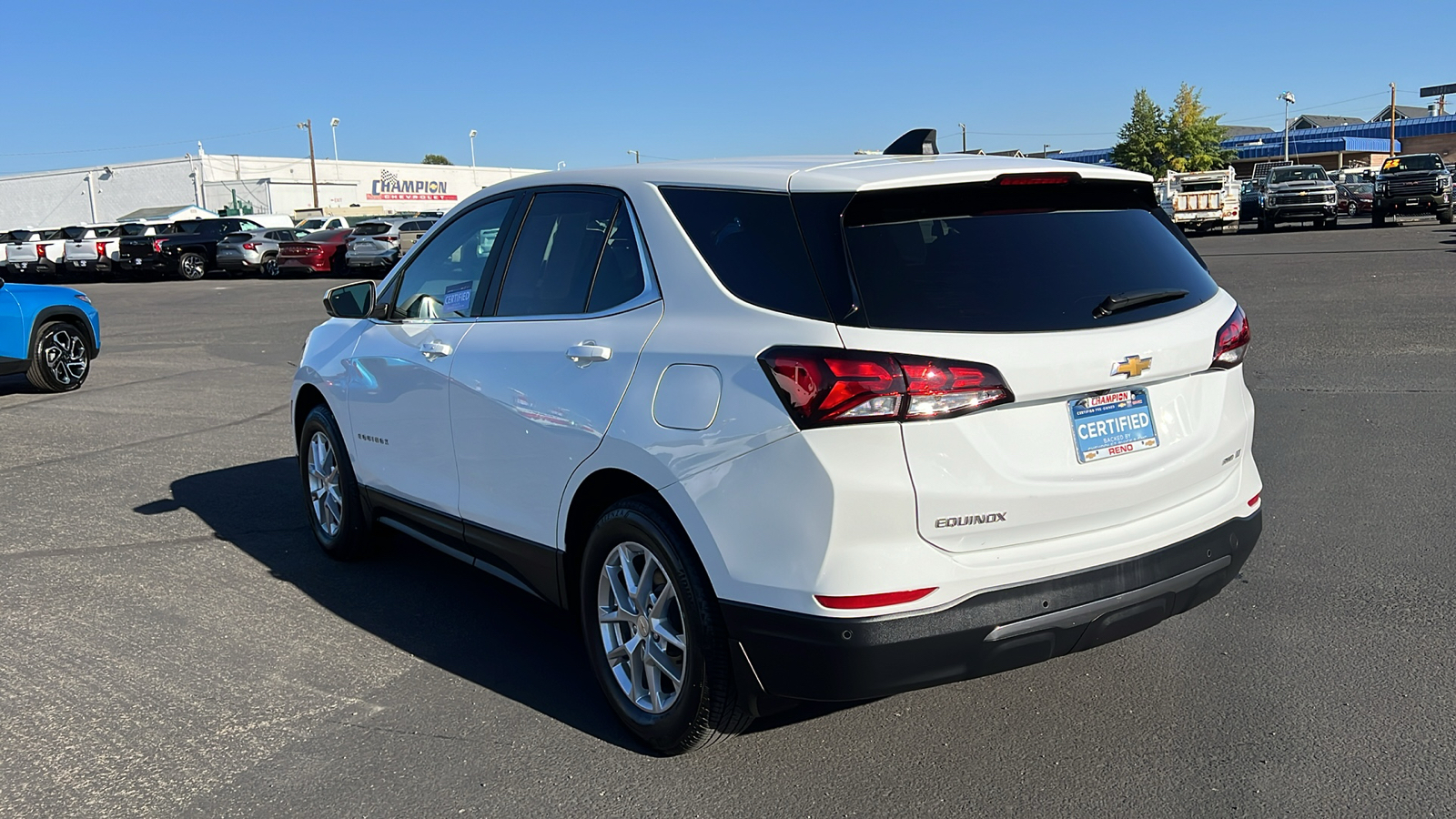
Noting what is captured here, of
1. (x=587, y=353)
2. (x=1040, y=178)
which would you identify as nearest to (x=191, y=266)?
(x=587, y=353)

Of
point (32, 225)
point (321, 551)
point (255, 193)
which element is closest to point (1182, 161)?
point (255, 193)

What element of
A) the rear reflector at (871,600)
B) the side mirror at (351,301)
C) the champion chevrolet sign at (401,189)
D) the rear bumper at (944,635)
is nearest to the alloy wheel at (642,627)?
the rear bumper at (944,635)

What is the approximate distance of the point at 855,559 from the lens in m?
3.01

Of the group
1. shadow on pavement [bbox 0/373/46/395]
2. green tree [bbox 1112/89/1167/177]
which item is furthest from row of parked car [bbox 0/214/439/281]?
green tree [bbox 1112/89/1167/177]

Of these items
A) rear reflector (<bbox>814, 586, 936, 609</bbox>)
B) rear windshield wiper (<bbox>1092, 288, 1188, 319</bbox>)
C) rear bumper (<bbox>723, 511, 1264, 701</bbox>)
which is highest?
rear windshield wiper (<bbox>1092, 288, 1188, 319</bbox>)

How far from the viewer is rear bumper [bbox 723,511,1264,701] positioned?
3.05m

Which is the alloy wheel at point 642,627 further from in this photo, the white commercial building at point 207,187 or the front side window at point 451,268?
the white commercial building at point 207,187

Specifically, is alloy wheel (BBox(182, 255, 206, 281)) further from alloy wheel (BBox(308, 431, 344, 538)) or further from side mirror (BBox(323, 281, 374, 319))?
side mirror (BBox(323, 281, 374, 319))

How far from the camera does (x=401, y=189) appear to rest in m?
77.1

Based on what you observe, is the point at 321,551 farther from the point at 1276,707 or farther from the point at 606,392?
the point at 1276,707

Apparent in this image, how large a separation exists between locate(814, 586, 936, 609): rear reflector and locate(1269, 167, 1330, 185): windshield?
121ft

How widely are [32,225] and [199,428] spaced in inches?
2931

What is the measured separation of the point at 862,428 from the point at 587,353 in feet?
Answer: 3.65

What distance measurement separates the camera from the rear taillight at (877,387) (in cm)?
297
